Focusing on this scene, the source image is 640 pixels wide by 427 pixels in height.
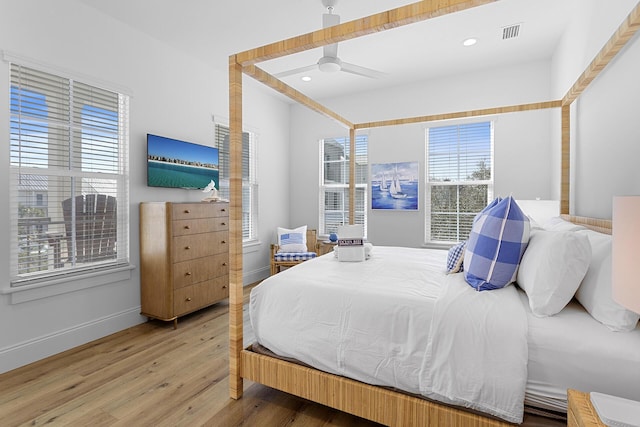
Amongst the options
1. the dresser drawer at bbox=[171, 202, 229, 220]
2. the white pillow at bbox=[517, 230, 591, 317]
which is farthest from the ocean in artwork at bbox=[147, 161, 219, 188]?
the white pillow at bbox=[517, 230, 591, 317]

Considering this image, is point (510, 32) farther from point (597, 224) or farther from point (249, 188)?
point (249, 188)

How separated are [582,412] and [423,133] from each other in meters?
3.97

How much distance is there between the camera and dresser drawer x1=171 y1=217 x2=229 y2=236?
3102mm

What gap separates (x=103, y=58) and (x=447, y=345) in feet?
11.5

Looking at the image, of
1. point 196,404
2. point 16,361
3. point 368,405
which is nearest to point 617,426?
point 368,405

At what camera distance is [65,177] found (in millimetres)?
2650

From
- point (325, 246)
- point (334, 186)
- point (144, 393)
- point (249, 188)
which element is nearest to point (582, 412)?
→ point (144, 393)

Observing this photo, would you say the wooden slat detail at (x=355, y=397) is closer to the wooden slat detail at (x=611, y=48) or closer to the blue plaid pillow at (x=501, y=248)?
the blue plaid pillow at (x=501, y=248)

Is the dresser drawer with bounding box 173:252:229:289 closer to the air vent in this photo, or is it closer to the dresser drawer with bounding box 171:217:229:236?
the dresser drawer with bounding box 171:217:229:236

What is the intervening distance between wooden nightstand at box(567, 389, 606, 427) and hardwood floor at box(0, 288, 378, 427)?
1043 mm

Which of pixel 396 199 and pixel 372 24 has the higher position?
pixel 372 24

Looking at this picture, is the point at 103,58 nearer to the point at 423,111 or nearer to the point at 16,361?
the point at 16,361

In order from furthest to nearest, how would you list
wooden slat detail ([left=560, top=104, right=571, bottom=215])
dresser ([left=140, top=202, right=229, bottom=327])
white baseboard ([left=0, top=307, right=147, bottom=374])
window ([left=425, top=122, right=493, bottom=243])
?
1. window ([left=425, top=122, right=493, bottom=243])
2. dresser ([left=140, top=202, right=229, bottom=327])
3. wooden slat detail ([left=560, top=104, right=571, bottom=215])
4. white baseboard ([left=0, top=307, right=147, bottom=374])

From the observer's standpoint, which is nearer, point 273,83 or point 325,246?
point 273,83
